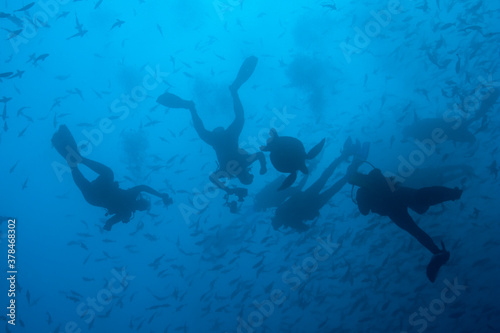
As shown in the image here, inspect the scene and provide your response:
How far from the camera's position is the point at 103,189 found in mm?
7797

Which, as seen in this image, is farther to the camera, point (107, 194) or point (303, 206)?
point (303, 206)

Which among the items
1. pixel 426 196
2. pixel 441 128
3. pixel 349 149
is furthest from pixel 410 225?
pixel 441 128

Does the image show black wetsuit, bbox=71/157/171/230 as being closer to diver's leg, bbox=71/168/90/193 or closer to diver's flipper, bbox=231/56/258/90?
diver's leg, bbox=71/168/90/193

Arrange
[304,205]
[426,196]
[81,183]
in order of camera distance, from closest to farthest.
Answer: [426,196] → [81,183] → [304,205]

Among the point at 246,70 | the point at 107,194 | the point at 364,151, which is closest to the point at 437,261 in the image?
the point at 364,151

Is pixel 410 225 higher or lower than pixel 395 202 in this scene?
lower

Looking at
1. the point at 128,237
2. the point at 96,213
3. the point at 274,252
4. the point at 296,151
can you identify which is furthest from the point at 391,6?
the point at 96,213

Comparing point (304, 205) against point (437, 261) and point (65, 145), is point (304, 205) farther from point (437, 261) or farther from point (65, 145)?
point (65, 145)

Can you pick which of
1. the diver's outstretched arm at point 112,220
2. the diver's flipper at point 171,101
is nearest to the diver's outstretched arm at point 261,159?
the diver's flipper at point 171,101

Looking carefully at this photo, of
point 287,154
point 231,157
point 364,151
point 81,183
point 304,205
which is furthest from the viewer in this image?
point 364,151

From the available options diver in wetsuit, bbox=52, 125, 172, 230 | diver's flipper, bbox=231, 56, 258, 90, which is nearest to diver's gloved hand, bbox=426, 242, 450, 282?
diver's flipper, bbox=231, 56, 258, 90

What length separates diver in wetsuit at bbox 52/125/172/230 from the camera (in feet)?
25.7

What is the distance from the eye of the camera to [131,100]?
2183 cm

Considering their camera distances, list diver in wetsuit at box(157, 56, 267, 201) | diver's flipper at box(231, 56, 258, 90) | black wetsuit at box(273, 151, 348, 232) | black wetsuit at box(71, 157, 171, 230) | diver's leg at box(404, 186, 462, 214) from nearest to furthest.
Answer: diver's leg at box(404, 186, 462, 214) → black wetsuit at box(71, 157, 171, 230) → diver in wetsuit at box(157, 56, 267, 201) → black wetsuit at box(273, 151, 348, 232) → diver's flipper at box(231, 56, 258, 90)
